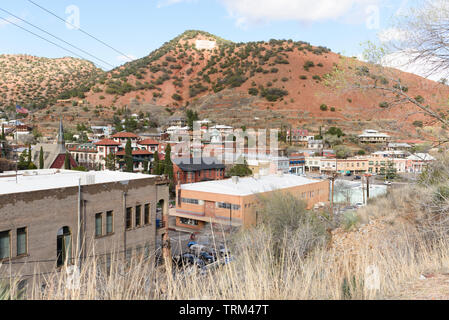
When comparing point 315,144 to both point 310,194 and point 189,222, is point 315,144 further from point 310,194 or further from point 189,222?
point 189,222

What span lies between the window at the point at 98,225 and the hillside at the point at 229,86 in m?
44.0

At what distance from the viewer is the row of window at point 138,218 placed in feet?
46.3

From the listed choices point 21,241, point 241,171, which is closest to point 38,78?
point 241,171

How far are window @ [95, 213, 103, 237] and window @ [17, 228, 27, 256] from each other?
8.29 ft

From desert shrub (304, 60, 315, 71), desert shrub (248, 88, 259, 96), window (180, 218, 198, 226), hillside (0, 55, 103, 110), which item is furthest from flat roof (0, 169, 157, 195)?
desert shrub (304, 60, 315, 71)

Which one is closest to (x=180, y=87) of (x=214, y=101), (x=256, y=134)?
(x=214, y=101)

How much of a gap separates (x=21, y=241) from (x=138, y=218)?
470cm

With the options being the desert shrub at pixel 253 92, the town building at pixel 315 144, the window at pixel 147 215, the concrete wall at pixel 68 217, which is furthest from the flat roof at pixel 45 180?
the desert shrub at pixel 253 92

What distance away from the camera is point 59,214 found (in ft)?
37.5

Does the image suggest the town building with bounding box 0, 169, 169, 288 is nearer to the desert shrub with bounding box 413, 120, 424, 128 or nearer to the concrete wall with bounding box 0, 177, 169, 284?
the concrete wall with bounding box 0, 177, 169, 284

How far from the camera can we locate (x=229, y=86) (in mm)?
80812

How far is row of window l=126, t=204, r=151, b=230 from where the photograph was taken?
14.1m
